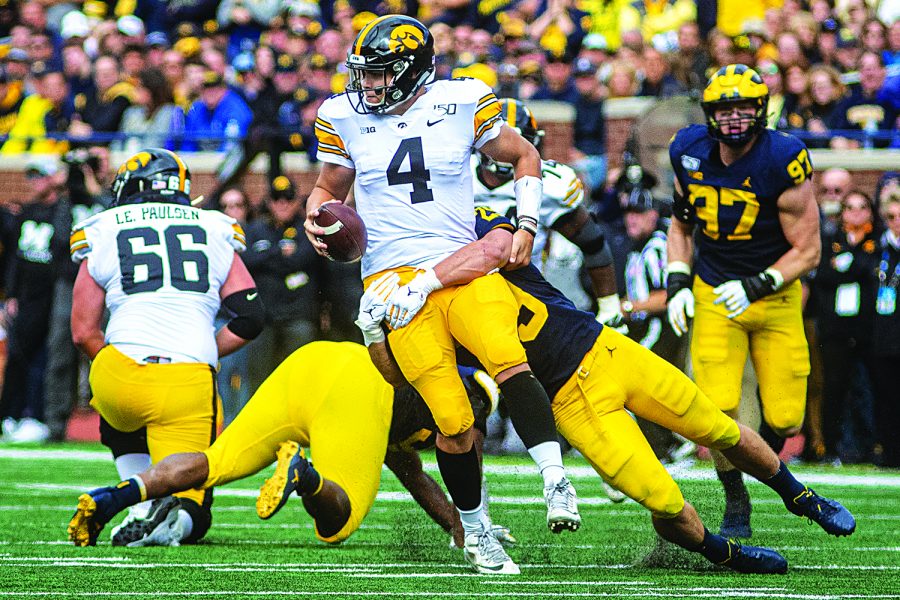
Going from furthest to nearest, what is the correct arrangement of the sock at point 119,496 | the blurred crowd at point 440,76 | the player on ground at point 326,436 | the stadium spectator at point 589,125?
the stadium spectator at point 589,125 → the blurred crowd at point 440,76 → the player on ground at point 326,436 → the sock at point 119,496

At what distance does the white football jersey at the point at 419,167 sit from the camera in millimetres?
5566

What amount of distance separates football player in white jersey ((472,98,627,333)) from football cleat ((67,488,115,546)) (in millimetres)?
2048

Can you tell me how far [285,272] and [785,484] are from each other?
6.92 meters

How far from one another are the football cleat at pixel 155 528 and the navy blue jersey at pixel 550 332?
1796 mm

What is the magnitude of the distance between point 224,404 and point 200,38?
519cm

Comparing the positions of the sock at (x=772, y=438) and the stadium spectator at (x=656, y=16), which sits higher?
the stadium spectator at (x=656, y=16)

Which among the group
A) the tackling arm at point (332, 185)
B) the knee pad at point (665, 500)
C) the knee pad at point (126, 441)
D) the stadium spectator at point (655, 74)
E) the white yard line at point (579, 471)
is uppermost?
the stadium spectator at point (655, 74)

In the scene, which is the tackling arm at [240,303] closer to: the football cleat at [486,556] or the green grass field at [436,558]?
the green grass field at [436,558]

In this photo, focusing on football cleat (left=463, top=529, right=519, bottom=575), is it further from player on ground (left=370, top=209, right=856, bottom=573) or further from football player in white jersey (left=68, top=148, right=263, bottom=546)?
football player in white jersey (left=68, top=148, right=263, bottom=546)

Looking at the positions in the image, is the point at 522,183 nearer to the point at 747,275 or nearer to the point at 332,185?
the point at 332,185

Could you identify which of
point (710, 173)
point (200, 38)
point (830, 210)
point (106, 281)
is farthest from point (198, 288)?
point (200, 38)

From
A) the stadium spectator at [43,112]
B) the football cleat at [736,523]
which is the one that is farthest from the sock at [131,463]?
the stadium spectator at [43,112]

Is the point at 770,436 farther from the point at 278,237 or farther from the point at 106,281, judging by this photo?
the point at 278,237

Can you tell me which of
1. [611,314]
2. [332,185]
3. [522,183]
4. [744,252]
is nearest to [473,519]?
[522,183]
